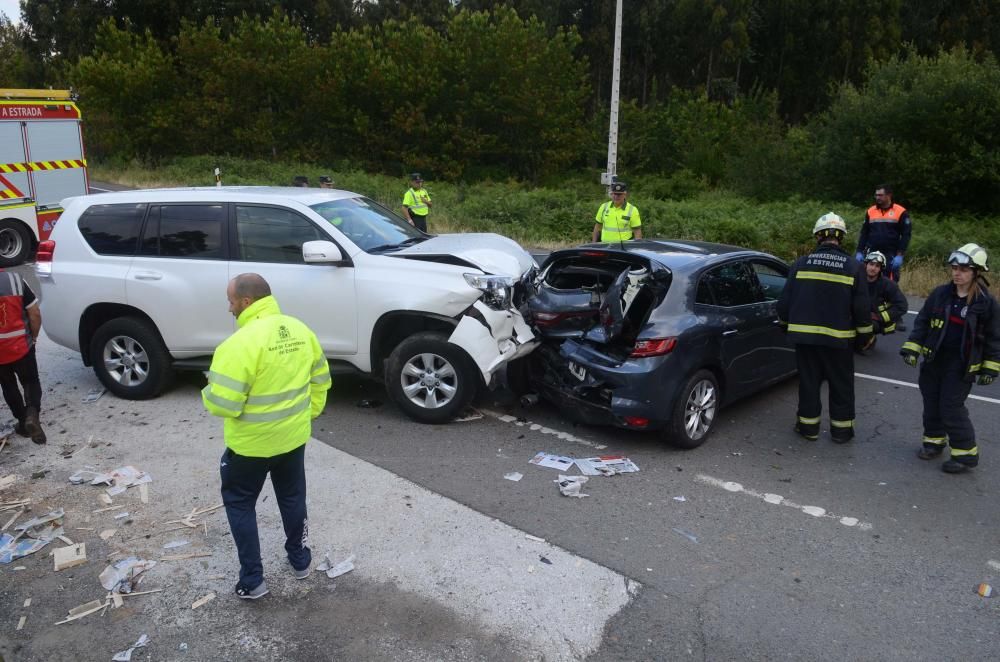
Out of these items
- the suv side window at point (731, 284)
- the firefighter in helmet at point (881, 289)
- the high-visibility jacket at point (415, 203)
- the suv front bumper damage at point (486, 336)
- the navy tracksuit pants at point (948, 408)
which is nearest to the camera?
the navy tracksuit pants at point (948, 408)

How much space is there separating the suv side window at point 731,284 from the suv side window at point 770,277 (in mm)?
407

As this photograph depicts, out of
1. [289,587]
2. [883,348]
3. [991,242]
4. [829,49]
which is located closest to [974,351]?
[883,348]

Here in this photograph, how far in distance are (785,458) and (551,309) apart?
212 centimetres

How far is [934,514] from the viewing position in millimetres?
5000

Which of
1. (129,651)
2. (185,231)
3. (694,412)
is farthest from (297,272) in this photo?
(129,651)

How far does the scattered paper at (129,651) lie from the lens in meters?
3.64

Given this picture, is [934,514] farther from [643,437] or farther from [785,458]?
[643,437]

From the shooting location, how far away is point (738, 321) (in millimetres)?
6289

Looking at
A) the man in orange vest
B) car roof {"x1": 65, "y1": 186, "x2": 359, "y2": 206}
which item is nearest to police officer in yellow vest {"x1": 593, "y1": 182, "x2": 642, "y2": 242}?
car roof {"x1": 65, "y1": 186, "x2": 359, "y2": 206}

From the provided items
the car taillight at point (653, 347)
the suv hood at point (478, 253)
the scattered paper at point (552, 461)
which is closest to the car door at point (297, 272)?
the suv hood at point (478, 253)

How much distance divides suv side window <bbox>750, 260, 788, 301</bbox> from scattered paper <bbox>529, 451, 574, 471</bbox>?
2.63 metres

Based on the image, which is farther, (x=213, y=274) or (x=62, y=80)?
(x=62, y=80)

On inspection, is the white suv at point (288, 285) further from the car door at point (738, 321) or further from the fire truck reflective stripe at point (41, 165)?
the fire truck reflective stripe at point (41, 165)

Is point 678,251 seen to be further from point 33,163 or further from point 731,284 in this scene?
point 33,163
